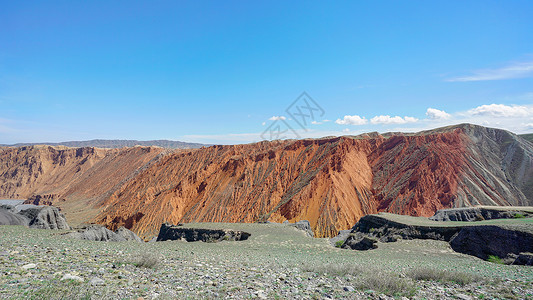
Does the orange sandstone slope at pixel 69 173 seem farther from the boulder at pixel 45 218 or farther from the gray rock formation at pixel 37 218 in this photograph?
the gray rock formation at pixel 37 218

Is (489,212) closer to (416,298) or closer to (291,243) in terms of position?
(291,243)

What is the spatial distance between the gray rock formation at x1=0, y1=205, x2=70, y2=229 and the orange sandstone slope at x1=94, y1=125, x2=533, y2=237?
35.3m

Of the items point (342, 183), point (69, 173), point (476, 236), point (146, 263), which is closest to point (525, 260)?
point (476, 236)

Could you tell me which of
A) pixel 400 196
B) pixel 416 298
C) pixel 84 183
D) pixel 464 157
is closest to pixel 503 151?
pixel 464 157

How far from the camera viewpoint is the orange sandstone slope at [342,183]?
5441 cm

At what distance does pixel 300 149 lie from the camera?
74.6 m

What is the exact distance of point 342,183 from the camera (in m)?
60.3

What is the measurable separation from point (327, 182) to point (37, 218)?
164ft

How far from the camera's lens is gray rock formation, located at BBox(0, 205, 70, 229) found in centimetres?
1881

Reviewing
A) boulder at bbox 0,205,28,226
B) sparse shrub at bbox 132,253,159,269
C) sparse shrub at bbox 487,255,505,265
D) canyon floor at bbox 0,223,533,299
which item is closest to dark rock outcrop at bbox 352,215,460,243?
sparse shrub at bbox 487,255,505,265

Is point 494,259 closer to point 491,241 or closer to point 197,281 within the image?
point 491,241

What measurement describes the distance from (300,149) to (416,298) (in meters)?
69.0

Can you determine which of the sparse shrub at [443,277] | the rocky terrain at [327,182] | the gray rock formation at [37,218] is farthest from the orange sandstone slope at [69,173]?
the sparse shrub at [443,277]

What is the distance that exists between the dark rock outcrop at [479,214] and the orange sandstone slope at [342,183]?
68.1ft
